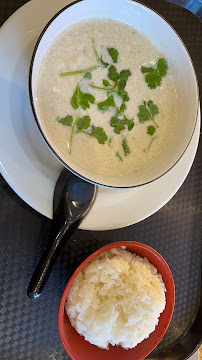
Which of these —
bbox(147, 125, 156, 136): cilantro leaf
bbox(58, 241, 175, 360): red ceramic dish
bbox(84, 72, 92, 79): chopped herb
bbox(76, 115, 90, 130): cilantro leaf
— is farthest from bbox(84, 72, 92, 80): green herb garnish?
bbox(58, 241, 175, 360): red ceramic dish

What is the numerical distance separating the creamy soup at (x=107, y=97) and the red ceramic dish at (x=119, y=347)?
0.27m

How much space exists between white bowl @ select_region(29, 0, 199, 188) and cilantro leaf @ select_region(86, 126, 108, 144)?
0.32ft

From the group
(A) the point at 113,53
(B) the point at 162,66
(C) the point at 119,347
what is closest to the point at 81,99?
(A) the point at 113,53

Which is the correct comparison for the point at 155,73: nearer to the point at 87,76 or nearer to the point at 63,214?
the point at 87,76

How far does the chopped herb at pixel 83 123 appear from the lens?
1.13 meters

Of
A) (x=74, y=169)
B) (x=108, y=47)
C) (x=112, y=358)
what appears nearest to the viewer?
(x=74, y=169)

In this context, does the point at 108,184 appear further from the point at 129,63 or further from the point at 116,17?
the point at 116,17

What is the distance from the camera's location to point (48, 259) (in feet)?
4.01

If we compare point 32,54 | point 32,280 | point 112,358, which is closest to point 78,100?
point 32,54

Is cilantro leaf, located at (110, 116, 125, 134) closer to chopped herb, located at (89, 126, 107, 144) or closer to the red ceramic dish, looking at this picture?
chopped herb, located at (89, 126, 107, 144)

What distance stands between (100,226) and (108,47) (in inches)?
20.1

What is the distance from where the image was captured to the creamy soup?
113 centimetres

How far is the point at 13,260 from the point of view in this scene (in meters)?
1.26

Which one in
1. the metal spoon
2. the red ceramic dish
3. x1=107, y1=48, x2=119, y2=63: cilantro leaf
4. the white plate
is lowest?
the red ceramic dish
